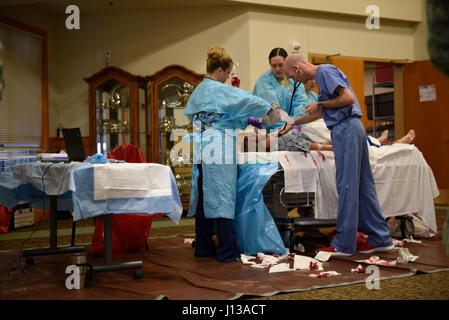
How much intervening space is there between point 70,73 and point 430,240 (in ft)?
17.6

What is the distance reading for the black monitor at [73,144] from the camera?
10.7 ft

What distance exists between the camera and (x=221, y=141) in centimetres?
336

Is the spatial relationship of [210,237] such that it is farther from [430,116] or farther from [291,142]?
[430,116]

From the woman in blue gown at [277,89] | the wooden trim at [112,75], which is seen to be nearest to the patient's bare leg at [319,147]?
the woman in blue gown at [277,89]

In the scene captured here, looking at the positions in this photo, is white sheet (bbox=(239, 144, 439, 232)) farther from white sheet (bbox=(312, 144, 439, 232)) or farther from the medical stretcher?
the medical stretcher

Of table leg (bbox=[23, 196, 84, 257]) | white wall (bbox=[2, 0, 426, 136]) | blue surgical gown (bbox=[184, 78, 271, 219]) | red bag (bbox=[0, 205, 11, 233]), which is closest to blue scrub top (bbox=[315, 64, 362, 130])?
blue surgical gown (bbox=[184, 78, 271, 219])

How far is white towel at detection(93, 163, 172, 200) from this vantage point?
2592 mm

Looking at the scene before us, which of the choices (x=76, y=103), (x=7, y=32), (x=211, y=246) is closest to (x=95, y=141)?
(x=76, y=103)

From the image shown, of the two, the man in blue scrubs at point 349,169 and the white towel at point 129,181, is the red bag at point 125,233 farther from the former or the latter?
the man in blue scrubs at point 349,169

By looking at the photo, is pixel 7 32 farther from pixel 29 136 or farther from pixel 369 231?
pixel 369 231

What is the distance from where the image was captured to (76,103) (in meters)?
6.88

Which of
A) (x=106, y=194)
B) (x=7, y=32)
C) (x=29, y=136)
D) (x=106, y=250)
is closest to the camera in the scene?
(x=106, y=194)

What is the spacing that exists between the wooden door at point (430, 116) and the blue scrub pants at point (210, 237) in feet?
16.4

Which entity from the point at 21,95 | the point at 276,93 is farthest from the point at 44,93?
the point at 276,93
